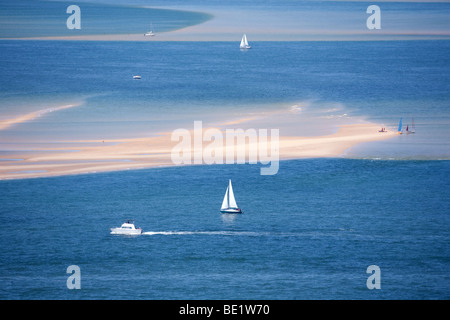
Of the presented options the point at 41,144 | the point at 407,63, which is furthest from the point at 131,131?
the point at 407,63

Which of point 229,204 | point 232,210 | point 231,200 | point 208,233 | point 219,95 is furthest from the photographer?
point 219,95

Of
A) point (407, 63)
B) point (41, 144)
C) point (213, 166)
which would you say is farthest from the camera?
→ point (407, 63)

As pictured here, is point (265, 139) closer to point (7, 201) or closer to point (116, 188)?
point (116, 188)

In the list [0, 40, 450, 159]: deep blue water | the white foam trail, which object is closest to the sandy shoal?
[0, 40, 450, 159]: deep blue water

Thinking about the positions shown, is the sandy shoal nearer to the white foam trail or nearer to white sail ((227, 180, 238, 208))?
white sail ((227, 180, 238, 208))

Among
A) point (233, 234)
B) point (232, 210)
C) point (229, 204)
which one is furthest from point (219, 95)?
point (233, 234)

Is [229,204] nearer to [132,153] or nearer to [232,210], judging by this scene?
[232,210]
